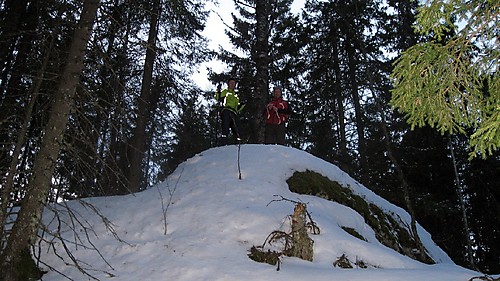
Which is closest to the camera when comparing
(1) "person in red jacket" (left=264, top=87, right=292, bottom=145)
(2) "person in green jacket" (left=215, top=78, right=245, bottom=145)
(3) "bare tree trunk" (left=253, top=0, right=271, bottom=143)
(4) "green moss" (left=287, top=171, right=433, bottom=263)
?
(4) "green moss" (left=287, top=171, right=433, bottom=263)

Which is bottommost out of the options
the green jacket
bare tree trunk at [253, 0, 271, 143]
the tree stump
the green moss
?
the tree stump

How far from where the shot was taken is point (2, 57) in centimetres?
699

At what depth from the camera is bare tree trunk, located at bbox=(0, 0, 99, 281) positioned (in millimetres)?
4326

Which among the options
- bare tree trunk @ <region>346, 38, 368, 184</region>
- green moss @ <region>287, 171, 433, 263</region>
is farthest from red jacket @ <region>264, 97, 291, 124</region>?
bare tree trunk @ <region>346, 38, 368, 184</region>

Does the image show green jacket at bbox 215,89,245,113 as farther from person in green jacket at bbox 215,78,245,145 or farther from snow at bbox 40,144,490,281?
snow at bbox 40,144,490,281

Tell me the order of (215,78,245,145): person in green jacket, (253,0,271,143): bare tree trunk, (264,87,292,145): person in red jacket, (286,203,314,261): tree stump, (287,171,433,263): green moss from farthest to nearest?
(253,0,271,143): bare tree trunk, (264,87,292,145): person in red jacket, (215,78,245,145): person in green jacket, (287,171,433,263): green moss, (286,203,314,261): tree stump

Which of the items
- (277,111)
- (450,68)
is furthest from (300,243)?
(277,111)

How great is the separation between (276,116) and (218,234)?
5.08 m

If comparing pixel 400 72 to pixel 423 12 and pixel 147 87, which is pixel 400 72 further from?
pixel 147 87

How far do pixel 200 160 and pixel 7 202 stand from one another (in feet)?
13.2

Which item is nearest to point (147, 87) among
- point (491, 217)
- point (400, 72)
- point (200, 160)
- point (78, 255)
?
point (200, 160)

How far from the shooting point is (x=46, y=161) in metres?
4.54

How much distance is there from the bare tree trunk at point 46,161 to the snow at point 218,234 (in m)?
0.49

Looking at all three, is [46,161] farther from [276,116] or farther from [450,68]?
[276,116]
